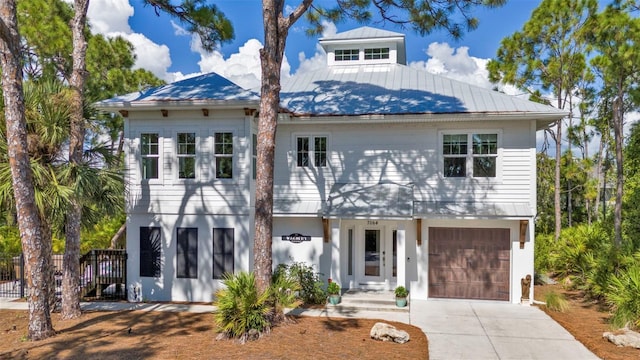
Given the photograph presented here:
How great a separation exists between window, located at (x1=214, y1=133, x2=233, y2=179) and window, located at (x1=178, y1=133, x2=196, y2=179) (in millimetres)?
695

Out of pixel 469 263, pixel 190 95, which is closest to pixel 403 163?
pixel 469 263

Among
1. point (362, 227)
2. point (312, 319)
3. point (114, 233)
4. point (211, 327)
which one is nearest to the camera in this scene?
point (211, 327)

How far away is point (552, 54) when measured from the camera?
61.5 feet

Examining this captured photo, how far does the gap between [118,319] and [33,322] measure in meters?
1.93

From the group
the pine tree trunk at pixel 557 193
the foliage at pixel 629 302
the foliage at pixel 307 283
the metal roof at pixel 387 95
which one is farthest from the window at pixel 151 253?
the pine tree trunk at pixel 557 193

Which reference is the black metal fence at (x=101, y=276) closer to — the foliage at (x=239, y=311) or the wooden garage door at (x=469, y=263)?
the foliage at (x=239, y=311)

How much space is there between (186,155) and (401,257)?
6603 mm

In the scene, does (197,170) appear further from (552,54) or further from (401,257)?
(552,54)

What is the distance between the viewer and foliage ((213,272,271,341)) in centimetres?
792

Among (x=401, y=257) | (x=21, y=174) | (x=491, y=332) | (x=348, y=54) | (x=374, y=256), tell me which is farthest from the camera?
(x=348, y=54)

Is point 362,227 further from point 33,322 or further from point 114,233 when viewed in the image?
point 114,233

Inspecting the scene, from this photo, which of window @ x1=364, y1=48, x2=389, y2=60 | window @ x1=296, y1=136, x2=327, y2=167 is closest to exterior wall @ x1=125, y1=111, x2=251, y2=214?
window @ x1=296, y1=136, x2=327, y2=167

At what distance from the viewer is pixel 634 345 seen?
7.80m

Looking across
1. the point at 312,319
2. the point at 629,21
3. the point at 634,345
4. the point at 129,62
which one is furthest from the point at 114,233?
the point at 629,21
